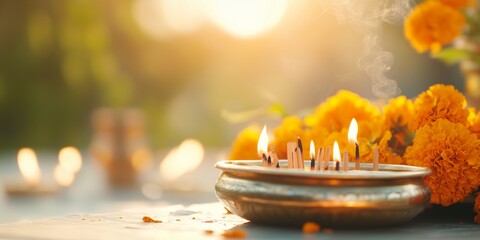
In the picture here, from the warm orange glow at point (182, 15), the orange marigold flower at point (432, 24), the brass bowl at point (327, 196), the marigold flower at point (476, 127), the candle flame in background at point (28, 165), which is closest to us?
the brass bowl at point (327, 196)

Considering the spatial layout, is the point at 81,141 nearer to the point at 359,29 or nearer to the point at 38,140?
the point at 38,140

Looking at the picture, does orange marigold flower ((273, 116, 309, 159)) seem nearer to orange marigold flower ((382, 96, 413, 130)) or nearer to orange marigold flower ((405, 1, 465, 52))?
orange marigold flower ((382, 96, 413, 130))

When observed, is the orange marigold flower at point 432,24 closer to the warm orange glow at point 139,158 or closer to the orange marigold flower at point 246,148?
the orange marigold flower at point 246,148

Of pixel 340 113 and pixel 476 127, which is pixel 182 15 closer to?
pixel 340 113

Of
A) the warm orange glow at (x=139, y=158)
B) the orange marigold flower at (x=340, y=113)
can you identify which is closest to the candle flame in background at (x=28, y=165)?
the warm orange glow at (x=139, y=158)

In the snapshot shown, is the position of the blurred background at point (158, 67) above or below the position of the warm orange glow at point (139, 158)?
above

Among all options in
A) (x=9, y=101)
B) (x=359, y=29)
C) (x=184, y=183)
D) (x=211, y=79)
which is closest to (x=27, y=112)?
(x=9, y=101)

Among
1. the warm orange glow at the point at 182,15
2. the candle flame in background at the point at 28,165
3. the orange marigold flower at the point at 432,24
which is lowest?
the orange marigold flower at the point at 432,24
